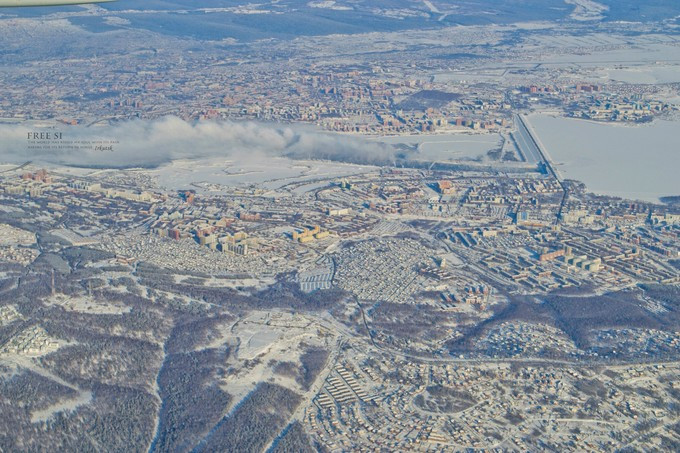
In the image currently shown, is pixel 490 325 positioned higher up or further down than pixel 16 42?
higher up

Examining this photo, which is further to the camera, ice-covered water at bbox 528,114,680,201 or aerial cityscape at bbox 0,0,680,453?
ice-covered water at bbox 528,114,680,201

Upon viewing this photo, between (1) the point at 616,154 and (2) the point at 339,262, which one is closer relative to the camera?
(2) the point at 339,262

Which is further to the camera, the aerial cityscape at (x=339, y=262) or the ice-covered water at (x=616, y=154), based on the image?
the ice-covered water at (x=616, y=154)

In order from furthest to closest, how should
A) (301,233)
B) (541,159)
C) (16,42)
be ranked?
1. (16,42)
2. (541,159)
3. (301,233)

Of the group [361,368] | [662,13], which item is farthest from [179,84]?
[662,13]

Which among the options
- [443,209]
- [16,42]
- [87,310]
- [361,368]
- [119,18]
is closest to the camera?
[361,368]

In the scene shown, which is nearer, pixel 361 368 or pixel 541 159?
pixel 361 368

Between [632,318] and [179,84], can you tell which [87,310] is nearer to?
[632,318]
